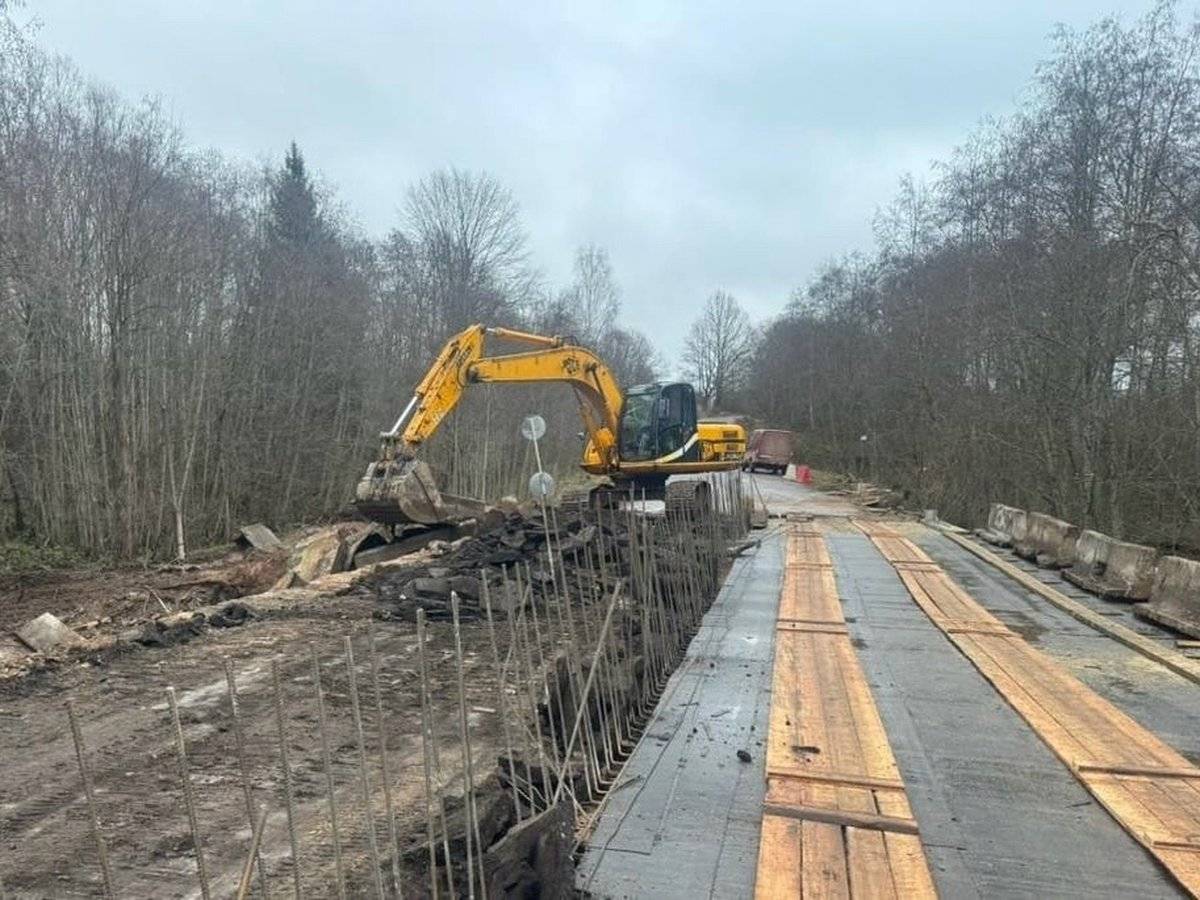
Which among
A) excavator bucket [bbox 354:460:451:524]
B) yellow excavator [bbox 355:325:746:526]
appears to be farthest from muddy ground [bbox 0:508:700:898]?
yellow excavator [bbox 355:325:746:526]

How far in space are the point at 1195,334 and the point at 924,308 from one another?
41.2 ft

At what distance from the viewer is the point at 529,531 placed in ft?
34.3

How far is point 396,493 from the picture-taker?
10.7 metres

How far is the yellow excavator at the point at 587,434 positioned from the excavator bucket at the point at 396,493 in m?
0.01

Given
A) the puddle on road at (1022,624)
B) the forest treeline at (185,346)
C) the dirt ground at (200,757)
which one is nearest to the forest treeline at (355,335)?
the forest treeline at (185,346)

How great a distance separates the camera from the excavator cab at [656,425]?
14633mm

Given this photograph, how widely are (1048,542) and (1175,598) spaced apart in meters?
4.23

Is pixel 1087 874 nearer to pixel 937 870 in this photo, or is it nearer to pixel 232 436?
pixel 937 870

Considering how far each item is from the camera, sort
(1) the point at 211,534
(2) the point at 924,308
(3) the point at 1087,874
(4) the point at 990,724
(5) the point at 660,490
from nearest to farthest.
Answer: (3) the point at 1087,874, (4) the point at 990,724, (5) the point at 660,490, (1) the point at 211,534, (2) the point at 924,308

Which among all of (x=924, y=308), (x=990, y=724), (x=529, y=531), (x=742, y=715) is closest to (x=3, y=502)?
(x=529, y=531)

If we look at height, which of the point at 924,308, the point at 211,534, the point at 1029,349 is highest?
the point at 924,308

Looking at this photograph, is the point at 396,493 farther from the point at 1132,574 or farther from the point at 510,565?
the point at 1132,574

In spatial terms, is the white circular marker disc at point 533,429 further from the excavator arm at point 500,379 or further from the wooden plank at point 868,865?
the wooden plank at point 868,865

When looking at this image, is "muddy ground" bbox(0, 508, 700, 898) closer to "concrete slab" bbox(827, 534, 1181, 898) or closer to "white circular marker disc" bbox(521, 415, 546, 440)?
"concrete slab" bbox(827, 534, 1181, 898)
